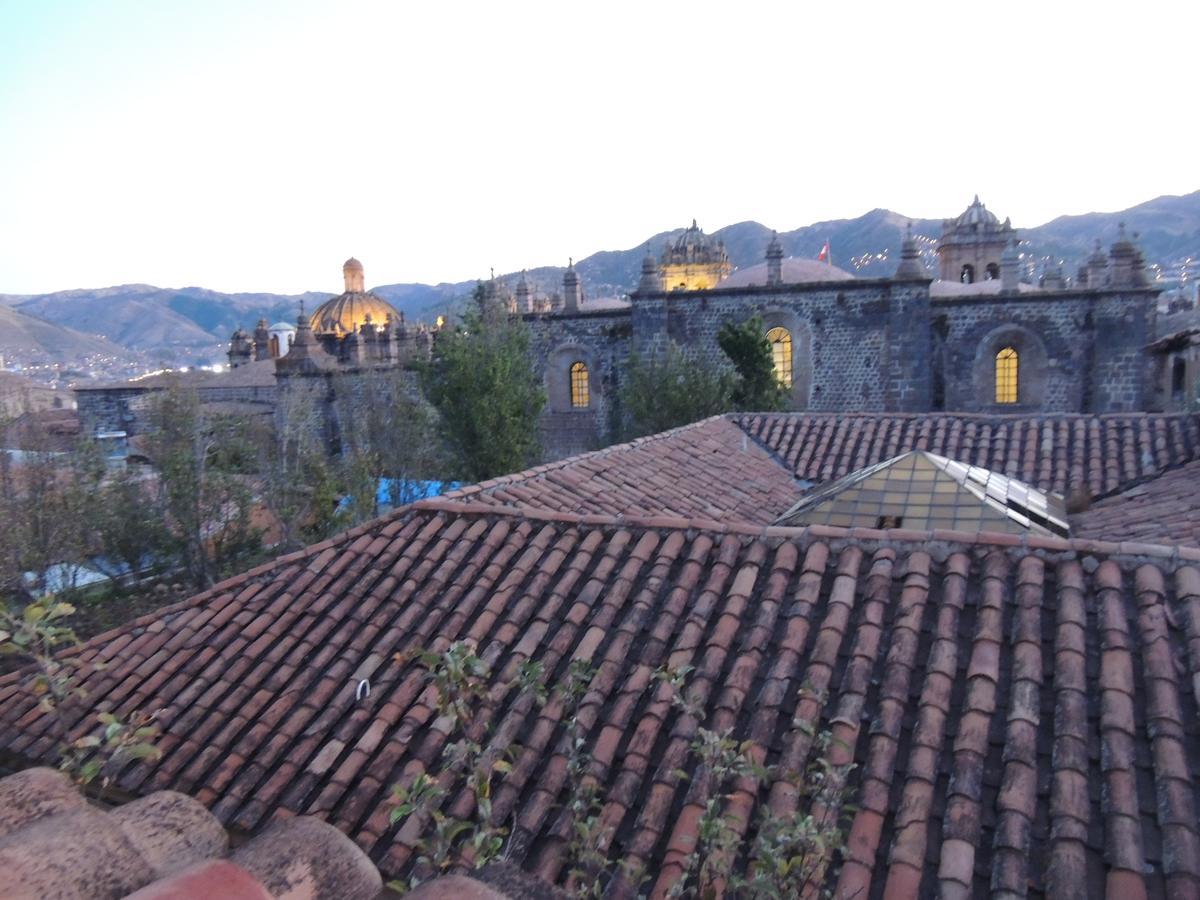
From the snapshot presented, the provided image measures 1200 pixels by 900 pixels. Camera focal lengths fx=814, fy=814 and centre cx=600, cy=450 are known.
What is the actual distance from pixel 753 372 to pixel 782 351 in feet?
11.7

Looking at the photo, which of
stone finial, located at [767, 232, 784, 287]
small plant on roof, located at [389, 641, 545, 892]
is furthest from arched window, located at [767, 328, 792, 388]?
small plant on roof, located at [389, 641, 545, 892]

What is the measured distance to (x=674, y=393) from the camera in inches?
810

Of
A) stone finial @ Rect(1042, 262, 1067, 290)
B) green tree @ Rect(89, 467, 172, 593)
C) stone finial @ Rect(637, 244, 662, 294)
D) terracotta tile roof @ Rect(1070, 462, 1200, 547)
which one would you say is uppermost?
stone finial @ Rect(637, 244, 662, 294)

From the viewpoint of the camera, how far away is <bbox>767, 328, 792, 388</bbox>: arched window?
2397 centimetres

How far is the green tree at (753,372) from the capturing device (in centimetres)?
2080

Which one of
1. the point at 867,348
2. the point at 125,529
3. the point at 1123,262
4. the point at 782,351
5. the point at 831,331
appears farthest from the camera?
the point at 782,351

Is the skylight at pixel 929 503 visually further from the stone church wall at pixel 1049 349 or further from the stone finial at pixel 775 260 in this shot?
the stone finial at pixel 775 260

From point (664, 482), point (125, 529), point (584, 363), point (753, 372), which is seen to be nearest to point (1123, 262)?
point (753, 372)

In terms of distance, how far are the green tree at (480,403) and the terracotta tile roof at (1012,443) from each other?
5887mm

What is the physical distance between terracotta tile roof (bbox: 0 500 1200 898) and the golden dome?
125ft

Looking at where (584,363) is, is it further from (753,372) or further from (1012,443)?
(1012,443)

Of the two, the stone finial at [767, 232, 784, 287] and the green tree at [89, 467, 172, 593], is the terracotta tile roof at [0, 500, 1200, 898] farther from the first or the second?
the stone finial at [767, 232, 784, 287]

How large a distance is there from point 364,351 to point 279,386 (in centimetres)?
496

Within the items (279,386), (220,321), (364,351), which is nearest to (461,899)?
(279,386)
